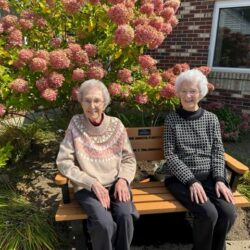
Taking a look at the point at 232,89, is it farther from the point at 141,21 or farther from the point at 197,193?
the point at 197,193

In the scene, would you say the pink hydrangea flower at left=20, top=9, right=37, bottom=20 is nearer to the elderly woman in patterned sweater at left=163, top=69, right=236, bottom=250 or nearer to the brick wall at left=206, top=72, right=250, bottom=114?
the elderly woman in patterned sweater at left=163, top=69, right=236, bottom=250

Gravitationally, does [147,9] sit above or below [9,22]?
above

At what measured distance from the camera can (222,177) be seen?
2840 mm

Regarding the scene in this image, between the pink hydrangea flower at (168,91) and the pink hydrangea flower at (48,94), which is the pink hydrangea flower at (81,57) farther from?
the pink hydrangea flower at (168,91)

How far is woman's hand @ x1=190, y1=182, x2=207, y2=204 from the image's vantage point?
265 cm

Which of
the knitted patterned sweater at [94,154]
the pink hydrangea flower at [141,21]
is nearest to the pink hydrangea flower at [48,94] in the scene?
the knitted patterned sweater at [94,154]

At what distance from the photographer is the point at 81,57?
9.81 feet

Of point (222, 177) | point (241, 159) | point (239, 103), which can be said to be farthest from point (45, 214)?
point (239, 103)

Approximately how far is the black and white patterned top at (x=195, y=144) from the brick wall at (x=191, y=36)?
12.3 feet

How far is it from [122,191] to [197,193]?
2.04 ft

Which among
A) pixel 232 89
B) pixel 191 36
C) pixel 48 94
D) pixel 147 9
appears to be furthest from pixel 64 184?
pixel 191 36

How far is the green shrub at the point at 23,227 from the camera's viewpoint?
110 inches

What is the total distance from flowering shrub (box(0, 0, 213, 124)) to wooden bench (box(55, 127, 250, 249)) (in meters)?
0.38

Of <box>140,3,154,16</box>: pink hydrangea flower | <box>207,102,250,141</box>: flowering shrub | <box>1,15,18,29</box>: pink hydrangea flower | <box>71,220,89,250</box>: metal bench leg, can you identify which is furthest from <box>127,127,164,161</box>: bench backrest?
<box>207,102,250,141</box>: flowering shrub
